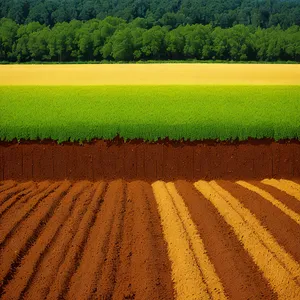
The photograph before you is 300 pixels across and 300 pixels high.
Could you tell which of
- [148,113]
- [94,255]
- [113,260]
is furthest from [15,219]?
[148,113]

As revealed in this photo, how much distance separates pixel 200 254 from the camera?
25.1 ft

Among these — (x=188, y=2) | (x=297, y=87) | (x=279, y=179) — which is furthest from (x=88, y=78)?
(x=188, y=2)

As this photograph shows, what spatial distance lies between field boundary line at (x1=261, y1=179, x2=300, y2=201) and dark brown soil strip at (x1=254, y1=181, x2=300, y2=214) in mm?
193

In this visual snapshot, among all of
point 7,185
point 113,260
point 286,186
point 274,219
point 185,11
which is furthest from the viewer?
point 185,11

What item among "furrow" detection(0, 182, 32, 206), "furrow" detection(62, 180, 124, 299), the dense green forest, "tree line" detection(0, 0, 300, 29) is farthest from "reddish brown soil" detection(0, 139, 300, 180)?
"tree line" detection(0, 0, 300, 29)

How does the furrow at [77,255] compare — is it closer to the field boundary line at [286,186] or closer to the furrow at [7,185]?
the furrow at [7,185]

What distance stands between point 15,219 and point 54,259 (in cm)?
207

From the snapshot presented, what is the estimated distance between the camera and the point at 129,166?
13672 millimetres

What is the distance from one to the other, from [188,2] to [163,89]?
6095 centimetres

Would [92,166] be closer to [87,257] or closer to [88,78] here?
[87,257]

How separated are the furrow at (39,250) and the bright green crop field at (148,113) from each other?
406cm

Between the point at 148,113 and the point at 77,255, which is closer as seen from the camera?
the point at 77,255

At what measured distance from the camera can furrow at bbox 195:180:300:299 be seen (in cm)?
679

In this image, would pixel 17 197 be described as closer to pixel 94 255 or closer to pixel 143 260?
pixel 94 255
